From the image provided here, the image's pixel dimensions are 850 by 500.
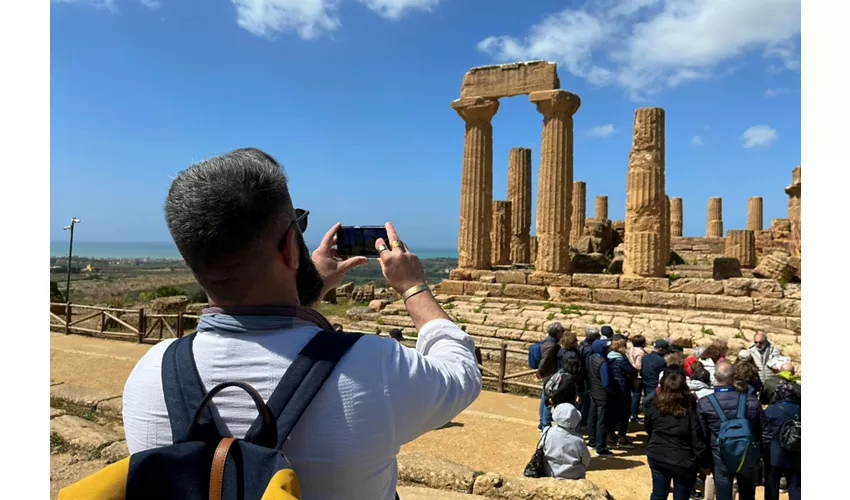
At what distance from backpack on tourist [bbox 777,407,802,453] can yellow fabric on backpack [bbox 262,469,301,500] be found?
5.40 meters

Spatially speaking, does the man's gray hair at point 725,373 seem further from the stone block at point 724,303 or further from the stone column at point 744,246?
the stone column at point 744,246

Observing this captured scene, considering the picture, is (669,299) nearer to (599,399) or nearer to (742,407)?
(599,399)

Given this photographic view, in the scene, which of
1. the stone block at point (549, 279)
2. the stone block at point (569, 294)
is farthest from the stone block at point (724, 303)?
the stone block at point (549, 279)

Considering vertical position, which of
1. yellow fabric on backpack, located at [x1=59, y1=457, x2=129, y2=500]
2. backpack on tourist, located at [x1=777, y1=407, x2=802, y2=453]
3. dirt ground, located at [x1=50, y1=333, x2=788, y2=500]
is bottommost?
dirt ground, located at [x1=50, y1=333, x2=788, y2=500]

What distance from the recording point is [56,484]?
427 cm

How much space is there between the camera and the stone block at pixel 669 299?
50.2 feet

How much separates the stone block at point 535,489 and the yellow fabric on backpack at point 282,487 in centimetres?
353

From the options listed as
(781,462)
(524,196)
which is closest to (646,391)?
(781,462)

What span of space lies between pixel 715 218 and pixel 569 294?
100ft

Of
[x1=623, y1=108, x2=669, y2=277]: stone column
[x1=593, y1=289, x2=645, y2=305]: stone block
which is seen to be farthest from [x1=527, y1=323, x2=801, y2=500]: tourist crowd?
[x1=623, y1=108, x2=669, y2=277]: stone column

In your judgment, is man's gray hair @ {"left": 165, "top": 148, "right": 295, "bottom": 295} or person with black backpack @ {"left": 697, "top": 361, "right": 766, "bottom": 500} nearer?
man's gray hair @ {"left": 165, "top": 148, "right": 295, "bottom": 295}

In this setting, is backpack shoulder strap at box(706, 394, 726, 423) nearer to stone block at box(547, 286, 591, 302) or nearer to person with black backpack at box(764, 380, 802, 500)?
person with black backpack at box(764, 380, 802, 500)

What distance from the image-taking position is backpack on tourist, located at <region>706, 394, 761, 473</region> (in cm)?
485

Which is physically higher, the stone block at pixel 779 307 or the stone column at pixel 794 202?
the stone column at pixel 794 202
